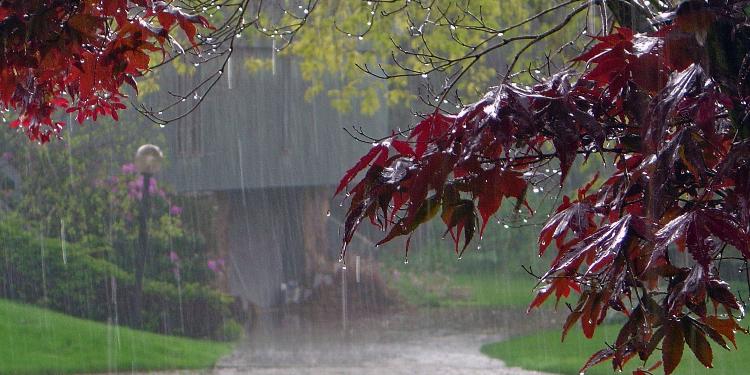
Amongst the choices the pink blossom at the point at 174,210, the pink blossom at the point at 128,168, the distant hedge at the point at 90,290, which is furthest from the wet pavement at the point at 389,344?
the pink blossom at the point at 128,168

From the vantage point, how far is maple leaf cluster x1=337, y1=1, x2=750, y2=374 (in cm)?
170

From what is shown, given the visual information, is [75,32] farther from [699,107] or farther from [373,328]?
[373,328]

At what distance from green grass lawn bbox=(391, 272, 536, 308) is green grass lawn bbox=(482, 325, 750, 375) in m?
3.10

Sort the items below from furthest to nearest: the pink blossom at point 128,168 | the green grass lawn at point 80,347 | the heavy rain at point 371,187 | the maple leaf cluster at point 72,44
Answer: the pink blossom at point 128,168, the green grass lawn at point 80,347, the maple leaf cluster at point 72,44, the heavy rain at point 371,187

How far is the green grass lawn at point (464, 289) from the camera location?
56.4 ft

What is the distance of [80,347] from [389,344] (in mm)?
4563

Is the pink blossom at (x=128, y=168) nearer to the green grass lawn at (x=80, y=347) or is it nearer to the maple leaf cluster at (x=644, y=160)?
the green grass lawn at (x=80, y=347)

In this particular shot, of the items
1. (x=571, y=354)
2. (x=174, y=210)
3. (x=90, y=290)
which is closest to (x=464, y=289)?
(x=571, y=354)

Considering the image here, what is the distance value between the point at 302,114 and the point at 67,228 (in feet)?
16.7

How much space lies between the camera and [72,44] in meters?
2.52

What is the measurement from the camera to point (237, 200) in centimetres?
1664

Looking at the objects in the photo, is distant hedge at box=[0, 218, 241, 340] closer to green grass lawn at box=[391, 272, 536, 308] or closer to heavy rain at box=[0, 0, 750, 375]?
heavy rain at box=[0, 0, 750, 375]

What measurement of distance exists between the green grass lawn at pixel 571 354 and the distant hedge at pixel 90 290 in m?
3.97

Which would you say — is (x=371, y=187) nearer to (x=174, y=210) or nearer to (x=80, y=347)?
(x=80, y=347)
